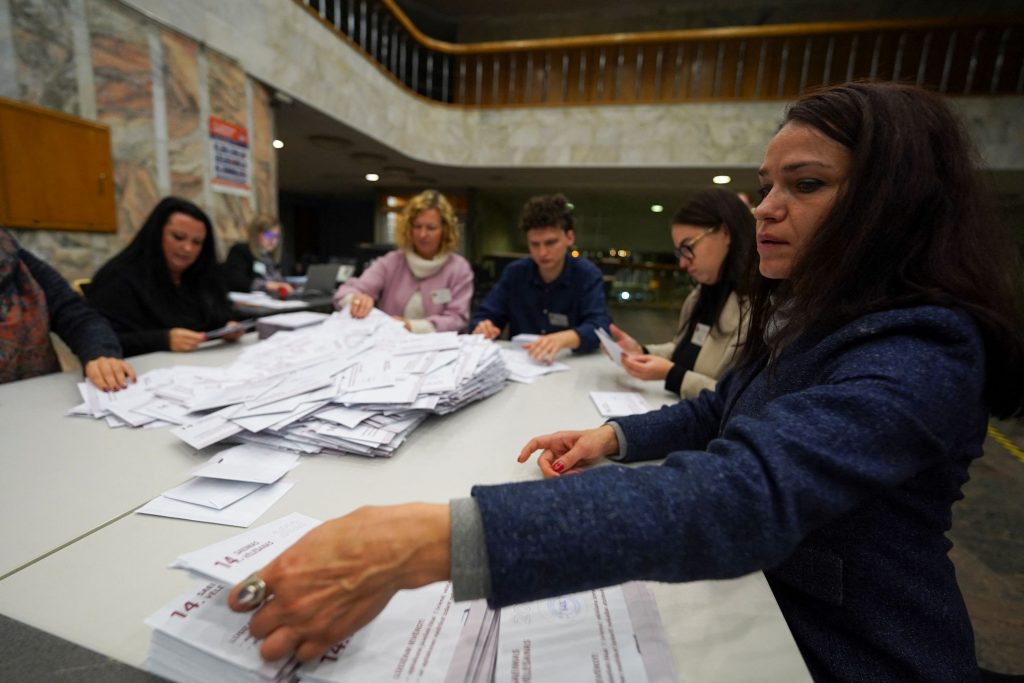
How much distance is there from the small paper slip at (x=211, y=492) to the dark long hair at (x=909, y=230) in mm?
857

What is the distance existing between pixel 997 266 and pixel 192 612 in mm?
983

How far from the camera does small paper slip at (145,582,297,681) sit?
415 mm

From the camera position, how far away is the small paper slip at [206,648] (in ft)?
1.36

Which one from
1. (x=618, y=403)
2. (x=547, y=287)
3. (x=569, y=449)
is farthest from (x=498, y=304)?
(x=569, y=449)

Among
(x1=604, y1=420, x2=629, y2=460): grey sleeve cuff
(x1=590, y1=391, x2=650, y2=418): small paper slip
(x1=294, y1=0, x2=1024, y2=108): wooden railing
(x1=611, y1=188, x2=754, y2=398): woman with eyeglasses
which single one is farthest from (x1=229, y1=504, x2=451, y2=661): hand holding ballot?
(x1=294, y1=0, x2=1024, y2=108): wooden railing

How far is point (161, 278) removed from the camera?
195cm

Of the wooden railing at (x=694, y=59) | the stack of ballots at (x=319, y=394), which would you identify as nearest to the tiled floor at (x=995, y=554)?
the stack of ballots at (x=319, y=394)

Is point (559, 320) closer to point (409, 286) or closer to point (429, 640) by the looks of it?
point (409, 286)

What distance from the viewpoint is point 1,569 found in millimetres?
552

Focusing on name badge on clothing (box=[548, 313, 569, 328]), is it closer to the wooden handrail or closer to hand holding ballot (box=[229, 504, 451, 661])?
hand holding ballot (box=[229, 504, 451, 661])

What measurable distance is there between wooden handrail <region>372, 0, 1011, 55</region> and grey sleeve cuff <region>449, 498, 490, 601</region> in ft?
23.3

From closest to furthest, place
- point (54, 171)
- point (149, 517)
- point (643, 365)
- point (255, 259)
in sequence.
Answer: point (149, 517), point (643, 365), point (54, 171), point (255, 259)

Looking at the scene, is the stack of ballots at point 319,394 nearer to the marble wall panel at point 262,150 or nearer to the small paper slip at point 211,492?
the small paper slip at point 211,492

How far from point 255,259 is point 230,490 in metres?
4.14
